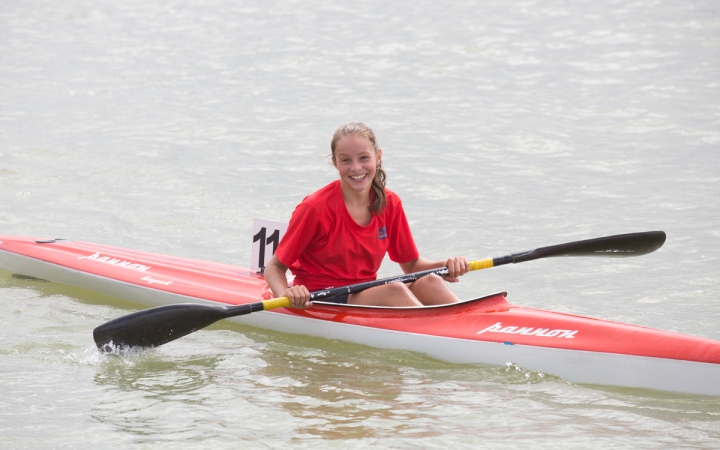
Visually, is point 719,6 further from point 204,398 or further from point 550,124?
point 204,398

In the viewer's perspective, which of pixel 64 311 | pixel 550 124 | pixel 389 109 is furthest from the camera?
pixel 389 109

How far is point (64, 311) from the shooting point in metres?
5.66

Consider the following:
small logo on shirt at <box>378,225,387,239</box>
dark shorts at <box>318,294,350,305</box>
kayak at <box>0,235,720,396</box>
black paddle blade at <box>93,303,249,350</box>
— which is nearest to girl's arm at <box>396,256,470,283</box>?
kayak at <box>0,235,720,396</box>

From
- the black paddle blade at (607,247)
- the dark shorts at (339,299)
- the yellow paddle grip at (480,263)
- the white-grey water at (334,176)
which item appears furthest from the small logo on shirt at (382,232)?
the black paddle blade at (607,247)

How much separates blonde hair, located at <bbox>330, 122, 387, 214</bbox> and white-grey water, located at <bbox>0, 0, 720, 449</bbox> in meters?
0.80

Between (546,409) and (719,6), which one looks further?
(719,6)

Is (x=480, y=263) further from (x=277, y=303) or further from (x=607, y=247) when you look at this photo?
(x=277, y=303)

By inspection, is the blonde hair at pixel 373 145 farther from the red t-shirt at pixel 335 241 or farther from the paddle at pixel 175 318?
the paddle at pixel 175 318

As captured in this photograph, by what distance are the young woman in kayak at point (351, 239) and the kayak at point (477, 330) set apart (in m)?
0.13

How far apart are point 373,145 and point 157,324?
150 centimetres

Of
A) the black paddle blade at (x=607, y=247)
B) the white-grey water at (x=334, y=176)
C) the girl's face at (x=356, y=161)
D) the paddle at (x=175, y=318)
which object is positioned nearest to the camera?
the white-grey water at (x=334, y=176)

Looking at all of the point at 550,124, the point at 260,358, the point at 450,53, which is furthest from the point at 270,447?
the point at 450,53

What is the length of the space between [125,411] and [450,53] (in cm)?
1146

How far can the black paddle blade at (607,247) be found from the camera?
4.96m
